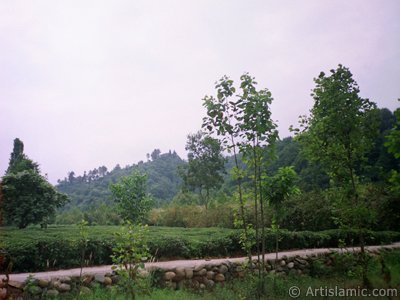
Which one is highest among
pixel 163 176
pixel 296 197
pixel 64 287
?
pixel 163 176

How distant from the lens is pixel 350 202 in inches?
269

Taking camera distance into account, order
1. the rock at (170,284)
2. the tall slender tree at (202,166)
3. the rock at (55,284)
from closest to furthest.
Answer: the rock at (55,284) < the rock at (170,284) < the tall slender tree at (202,166)

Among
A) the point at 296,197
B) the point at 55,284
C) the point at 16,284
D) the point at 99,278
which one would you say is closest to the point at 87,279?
the point at 99,278

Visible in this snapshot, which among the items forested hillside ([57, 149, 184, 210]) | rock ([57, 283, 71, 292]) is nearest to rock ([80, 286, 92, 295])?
rock ([57, 283, 71, 292])

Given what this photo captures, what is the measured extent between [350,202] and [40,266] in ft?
24.0

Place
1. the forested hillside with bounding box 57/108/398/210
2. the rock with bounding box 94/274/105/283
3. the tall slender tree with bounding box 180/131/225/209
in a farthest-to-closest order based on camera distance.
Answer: the tall slender tree with bounding box 180/131/225/209
the forested hillside with bounding box 57/108/398/210
the rock with bounding box 94/274/105/283

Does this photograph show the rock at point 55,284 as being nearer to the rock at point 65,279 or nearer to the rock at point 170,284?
the rock at point 65,279

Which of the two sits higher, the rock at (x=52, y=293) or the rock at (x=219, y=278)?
the rock at (x=52, y=293)

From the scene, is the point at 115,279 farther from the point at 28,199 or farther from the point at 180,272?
the point at 28,199

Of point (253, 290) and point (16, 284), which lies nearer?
point (16, 284)

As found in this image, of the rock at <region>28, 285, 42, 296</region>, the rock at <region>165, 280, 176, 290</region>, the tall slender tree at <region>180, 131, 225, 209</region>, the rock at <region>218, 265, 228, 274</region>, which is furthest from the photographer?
the tall slender tree at <region>180, 131, 225, 209</region>

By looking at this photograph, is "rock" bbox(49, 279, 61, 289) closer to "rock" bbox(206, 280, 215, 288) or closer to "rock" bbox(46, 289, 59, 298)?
"rock" bbox(46, 289, 59, 298)

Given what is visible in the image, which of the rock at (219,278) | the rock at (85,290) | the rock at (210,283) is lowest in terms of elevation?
the rock at (210,283)

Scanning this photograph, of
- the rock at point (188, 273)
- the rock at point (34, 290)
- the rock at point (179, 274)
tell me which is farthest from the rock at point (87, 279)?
the rock at point (188, 273)
